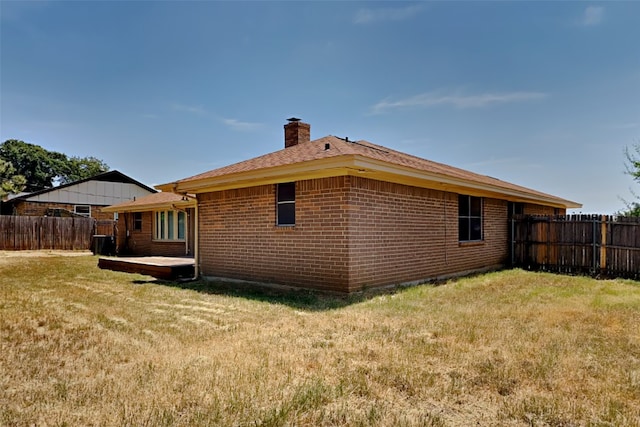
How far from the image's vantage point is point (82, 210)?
97.3 feet

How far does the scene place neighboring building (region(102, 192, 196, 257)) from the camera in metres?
16.0

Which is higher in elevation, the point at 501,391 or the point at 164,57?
the point at 164,57

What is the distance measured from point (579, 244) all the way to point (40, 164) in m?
66.0

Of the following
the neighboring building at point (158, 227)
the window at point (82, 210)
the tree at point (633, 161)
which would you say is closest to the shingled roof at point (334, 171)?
the neighboring building at point (158, 227)

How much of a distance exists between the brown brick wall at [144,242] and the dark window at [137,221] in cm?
19

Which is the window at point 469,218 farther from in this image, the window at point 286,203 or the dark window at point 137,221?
the dark window at point 137,221

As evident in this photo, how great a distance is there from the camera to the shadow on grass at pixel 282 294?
703 centimetres

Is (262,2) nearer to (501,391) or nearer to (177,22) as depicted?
(177,22)

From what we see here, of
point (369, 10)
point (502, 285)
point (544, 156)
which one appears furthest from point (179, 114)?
point (544, 156)

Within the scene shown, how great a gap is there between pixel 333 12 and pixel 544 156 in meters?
15.6

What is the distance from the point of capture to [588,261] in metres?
12.1

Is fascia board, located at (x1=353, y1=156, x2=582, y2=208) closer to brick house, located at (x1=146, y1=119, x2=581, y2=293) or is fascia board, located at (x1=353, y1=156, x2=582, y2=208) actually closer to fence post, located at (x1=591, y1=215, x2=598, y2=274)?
brick house, located at (x1=146, y1=119, x2=581, y2=293)

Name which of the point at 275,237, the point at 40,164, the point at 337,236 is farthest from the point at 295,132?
the point at 40,164

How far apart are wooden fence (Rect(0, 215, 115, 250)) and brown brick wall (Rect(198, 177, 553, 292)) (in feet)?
53.8
